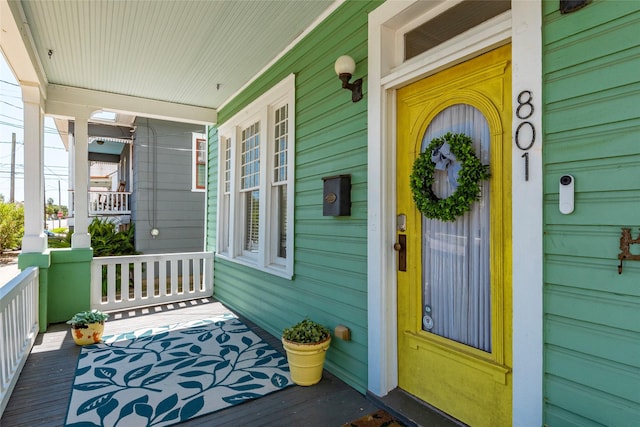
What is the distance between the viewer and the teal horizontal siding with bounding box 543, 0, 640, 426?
4.19ft

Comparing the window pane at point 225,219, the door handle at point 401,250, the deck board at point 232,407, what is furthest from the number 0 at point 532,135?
the window pane at point 225,219

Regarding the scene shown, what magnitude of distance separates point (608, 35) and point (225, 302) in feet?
15.5

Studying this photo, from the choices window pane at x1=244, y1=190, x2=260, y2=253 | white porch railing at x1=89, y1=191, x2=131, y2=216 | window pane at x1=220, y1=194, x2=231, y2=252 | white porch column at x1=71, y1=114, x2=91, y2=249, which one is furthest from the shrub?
window pane at x1=244, y1=190, x2=260, y2=253

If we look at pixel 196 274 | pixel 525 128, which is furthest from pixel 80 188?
pixel 525 128

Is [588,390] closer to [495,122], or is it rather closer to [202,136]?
[495,122]

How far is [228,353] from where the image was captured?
3143 mm

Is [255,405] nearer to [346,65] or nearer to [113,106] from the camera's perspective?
[346,65]

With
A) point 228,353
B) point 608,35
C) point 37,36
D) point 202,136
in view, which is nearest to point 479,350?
point 608,35

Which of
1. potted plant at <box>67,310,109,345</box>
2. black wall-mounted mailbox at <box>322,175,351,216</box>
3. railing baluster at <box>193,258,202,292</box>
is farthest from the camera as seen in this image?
railing baluster at <box>193,258,202,292</box>

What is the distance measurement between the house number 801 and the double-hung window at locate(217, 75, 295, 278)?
80.5 inches

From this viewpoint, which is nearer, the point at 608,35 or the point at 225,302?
the point at 608,35

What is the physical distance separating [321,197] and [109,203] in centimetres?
741

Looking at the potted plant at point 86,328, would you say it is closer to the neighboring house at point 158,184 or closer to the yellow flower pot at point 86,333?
the yellow flower pot at point 86,333

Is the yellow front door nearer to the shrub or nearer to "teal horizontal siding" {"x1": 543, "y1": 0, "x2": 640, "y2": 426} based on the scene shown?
"teal horizontal siding" {"x1": 543, "y1": 0, "x2": 640, "y2": 426}
